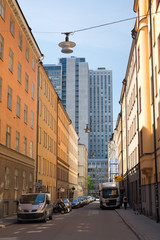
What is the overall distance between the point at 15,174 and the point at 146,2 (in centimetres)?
1660

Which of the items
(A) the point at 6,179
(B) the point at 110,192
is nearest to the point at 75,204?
(B) the point at 110,192

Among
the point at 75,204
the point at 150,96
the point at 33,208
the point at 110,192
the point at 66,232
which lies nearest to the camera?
the point at 66,232

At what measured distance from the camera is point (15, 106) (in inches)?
1188

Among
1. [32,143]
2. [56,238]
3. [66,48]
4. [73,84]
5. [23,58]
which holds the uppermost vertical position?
[73,84]

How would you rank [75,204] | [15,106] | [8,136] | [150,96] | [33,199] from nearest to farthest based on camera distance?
[33,199], [150,96], [8,136], [15,106], [75,204]

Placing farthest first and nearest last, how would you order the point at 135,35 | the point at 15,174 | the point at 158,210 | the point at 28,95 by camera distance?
the point at 28,95
the point at 135,35
the point at 15,174
the point at 158,210

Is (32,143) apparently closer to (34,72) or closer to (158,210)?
(34,72)

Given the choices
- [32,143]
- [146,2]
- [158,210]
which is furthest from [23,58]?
[158,210]

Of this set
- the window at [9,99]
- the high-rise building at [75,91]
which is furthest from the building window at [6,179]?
the high-rise building at [75,91]

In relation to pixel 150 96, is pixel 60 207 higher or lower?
lower

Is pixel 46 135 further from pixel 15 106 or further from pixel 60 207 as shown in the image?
pixel 15 106

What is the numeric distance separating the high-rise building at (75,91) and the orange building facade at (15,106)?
14562 cm

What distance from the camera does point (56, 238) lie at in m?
14.0

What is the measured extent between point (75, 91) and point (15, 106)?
15490 centimetres
